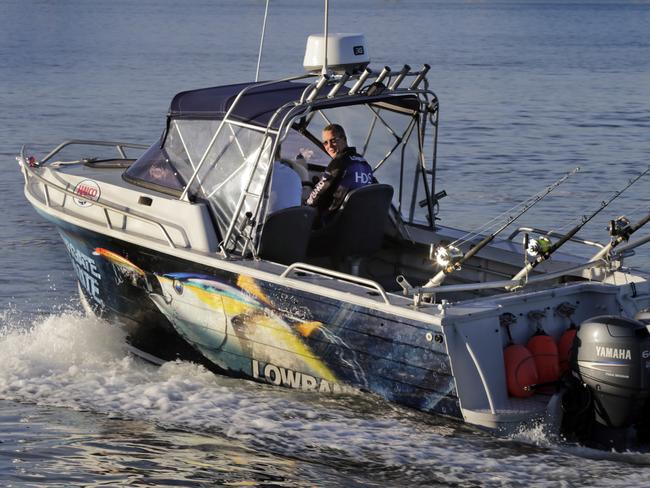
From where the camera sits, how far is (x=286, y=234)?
25.8ft

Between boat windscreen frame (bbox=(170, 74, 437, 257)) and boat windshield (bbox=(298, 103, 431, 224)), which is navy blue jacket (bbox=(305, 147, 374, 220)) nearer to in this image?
boat windscreen frame (bbox=(170, 74, 437, 257))

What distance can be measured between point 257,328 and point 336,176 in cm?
127

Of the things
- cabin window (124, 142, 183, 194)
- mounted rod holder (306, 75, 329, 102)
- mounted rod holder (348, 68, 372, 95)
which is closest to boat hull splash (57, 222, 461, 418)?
cabin window (124, 142, 183, 194)

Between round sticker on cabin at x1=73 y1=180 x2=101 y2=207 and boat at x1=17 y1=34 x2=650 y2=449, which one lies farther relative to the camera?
round sticker on cabin at x1=73 y1=180 x2=101 y2=207

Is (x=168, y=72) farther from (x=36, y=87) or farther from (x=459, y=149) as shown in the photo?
(x=459, y=149)

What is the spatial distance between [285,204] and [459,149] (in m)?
10.8

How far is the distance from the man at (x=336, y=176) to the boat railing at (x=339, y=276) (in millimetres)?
812

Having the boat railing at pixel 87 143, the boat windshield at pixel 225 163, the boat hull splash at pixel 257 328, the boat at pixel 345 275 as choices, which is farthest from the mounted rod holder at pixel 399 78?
the boat railing at pixel 87 143

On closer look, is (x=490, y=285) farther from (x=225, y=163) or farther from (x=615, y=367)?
(x=225, y=163)

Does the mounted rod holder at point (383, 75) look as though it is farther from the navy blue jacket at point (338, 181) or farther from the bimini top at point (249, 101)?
the navy blue jacket at point (338, 181)

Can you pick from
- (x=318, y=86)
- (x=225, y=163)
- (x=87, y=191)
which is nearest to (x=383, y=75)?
(x=318, y=86)

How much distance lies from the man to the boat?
0.12 metres

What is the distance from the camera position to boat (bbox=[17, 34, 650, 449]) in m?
6.78

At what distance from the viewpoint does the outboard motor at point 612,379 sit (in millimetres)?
6457
